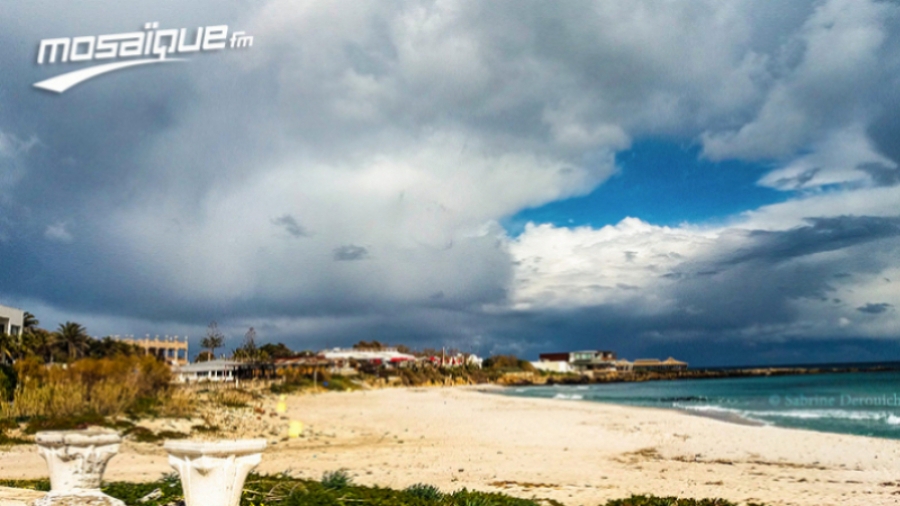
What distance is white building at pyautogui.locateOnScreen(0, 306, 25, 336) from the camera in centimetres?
4241

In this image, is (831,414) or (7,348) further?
(7,348)

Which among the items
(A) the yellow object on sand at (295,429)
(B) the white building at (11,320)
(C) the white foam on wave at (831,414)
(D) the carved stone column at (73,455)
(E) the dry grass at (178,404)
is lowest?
(A) the yellow object on sand at (295,429)

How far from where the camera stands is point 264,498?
7.28 meters

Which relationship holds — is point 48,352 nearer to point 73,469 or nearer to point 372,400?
point 372,400

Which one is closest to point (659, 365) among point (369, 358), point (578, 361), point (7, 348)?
point (578, 361)

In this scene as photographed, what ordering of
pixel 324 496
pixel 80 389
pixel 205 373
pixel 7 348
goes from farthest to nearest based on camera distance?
pixel 205 373
pixel 7 348
pixel 80 389
pixel 324 496

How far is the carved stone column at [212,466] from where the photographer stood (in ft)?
18.4

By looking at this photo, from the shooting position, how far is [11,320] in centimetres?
4391

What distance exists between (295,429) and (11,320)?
3234 cm

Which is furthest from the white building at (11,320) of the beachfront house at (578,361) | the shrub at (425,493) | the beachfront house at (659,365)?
the beachfront house at (659,365)

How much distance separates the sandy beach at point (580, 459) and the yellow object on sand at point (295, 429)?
1.23 ft

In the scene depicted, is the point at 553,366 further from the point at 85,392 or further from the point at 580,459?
the point at 580,459

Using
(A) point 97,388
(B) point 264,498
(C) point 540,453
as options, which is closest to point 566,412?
(C) point 540,453

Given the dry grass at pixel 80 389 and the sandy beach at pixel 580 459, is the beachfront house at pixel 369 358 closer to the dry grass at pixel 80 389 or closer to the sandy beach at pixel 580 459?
the sandy beach at pixel 580 459
